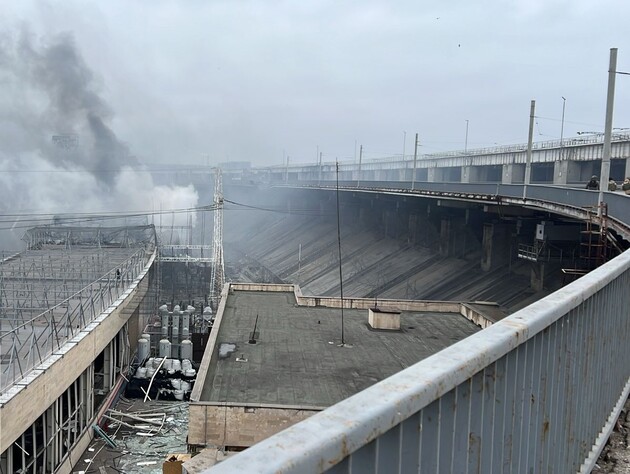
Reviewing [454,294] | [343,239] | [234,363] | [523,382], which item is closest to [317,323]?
[234,363]

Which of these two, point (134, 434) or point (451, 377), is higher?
point (451, 377)

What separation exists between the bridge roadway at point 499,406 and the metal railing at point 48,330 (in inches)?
401

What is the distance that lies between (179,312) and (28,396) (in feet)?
49.9

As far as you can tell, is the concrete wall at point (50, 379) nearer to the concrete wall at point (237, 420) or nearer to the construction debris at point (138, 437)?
the construction debris at point (138, 437)

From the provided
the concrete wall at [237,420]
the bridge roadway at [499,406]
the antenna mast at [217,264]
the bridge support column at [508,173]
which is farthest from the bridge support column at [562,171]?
the bridge roadway at [499,406]

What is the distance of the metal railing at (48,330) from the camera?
1187cm

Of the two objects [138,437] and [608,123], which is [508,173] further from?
[138,437]

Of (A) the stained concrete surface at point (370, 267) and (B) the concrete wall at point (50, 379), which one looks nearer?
(B) the concrete wall at point (50, 379)

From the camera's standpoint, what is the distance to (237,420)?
11484 mm

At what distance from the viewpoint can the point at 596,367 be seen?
3955 millimetres

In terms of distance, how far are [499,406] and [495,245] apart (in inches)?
1140

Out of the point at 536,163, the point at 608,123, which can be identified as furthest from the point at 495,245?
the point at 608,123

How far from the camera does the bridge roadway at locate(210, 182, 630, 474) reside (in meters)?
1.46

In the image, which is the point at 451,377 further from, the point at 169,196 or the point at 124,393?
the point at 169,196
